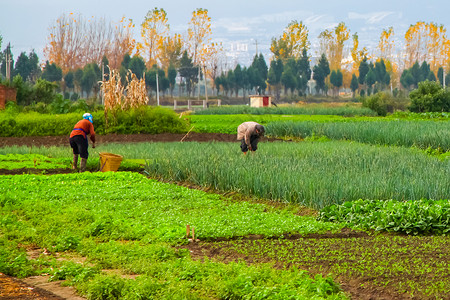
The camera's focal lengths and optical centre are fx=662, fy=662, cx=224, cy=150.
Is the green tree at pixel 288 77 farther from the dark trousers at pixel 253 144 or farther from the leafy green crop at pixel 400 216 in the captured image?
the leafy green crop at pixel 400 216

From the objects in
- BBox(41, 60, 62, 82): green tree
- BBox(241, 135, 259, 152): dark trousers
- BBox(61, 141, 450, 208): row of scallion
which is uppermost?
BBox(41, 60, 62, 82): green tree

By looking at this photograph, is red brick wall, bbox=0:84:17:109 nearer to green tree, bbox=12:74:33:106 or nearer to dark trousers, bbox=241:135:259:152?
green tree, bbox=12:74:33:106

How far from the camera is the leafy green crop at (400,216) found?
27.1ft

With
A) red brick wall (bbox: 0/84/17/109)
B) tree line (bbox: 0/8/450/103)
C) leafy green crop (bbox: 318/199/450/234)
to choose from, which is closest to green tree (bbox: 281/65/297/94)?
tree line (bbox: 0/8/450/103)

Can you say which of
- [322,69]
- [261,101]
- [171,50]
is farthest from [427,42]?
[261,101]

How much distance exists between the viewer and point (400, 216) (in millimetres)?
8336

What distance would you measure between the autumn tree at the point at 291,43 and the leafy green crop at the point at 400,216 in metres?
75.1

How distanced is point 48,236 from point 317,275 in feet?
12.2

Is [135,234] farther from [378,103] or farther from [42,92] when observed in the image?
[378,103]

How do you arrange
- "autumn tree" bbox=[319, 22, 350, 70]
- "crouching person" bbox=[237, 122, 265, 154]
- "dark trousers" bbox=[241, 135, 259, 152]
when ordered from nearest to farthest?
"crouching person" bbox=[237, 122, 265, 154] < "dark trousers" bbox=[241, 135, 259, 152] < "autumn tree" bbox=[319, 22, 350, 70]

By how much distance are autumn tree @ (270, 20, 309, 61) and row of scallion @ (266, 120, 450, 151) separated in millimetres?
57988

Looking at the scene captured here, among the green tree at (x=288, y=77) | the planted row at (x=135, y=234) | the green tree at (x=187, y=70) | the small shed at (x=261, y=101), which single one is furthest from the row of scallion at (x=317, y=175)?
the green tree at (x=187, y=70)

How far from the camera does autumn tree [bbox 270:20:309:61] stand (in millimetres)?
83125

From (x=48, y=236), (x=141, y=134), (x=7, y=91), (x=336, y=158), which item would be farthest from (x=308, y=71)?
(x=48, y=236)
